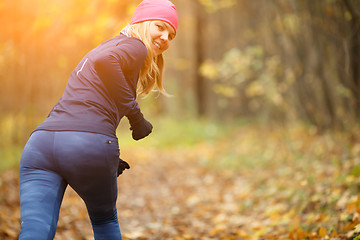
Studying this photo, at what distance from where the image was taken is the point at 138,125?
227 centimetres

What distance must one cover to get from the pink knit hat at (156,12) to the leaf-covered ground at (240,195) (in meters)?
2.28

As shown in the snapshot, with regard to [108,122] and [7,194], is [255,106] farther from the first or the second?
[108,122]

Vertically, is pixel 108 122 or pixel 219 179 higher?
pixel 219 179

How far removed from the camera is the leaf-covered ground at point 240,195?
4.10m

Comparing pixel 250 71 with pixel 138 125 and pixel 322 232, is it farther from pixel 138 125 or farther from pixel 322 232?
pixel 138 125

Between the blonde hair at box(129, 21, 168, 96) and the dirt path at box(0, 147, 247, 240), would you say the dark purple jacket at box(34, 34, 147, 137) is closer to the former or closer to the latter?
the blonde hair at box(129, 21, 168, 96)

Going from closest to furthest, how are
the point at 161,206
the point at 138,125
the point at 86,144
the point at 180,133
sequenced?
the point at 86,144 < the point at 138,125 < the point at 161,206 < the point at 180,133

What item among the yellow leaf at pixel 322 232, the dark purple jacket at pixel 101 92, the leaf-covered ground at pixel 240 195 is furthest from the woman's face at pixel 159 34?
the yellow leaf at pixel 322 232

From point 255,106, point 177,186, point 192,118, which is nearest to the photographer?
point 177,186

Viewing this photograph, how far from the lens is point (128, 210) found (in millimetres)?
5766

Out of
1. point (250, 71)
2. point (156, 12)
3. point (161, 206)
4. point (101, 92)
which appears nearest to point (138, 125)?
point (101, 92)

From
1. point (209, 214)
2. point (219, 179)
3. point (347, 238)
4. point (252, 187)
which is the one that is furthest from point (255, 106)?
point (347, 238)

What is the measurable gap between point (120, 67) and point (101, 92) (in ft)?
0.58

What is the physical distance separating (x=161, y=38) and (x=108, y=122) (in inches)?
26.0
